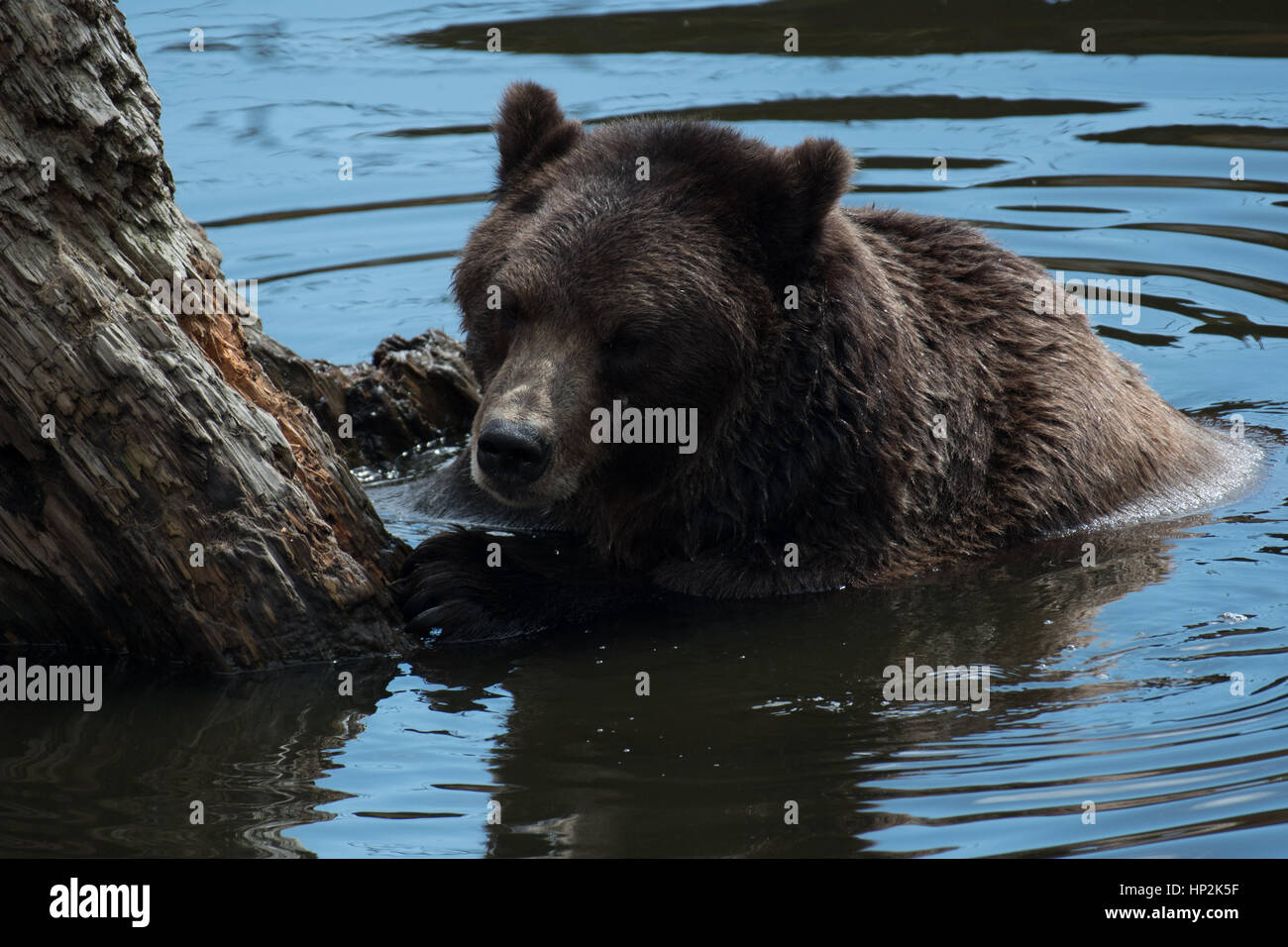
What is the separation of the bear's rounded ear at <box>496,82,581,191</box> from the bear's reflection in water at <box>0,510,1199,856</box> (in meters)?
2.29

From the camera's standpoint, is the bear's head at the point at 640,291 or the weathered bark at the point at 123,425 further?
the bear's head at the point at 640,291

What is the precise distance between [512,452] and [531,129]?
6.62ft

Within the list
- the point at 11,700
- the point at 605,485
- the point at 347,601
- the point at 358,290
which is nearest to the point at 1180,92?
the point at 358,290

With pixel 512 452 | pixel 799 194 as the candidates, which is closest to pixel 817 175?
pixel 799 194

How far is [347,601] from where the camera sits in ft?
23.0

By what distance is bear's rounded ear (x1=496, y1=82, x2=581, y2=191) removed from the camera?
26.2 feet

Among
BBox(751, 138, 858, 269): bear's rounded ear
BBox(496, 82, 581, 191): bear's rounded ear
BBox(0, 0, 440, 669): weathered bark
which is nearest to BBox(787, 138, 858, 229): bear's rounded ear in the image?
BBox(751, 138, 858, 269): bear's rounded ear

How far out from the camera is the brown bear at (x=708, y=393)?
7285 mm

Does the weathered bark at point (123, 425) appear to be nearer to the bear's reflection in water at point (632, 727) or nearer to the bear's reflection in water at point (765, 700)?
the bear's reflection in water at point (632, 727)

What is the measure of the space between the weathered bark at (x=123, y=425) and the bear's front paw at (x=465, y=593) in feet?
1.01

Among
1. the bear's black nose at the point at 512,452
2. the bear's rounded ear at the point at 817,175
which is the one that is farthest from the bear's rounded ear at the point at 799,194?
the bear's black nose at the point at 512,452

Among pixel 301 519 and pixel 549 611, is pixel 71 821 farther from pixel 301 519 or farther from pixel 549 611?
pixel 549 611

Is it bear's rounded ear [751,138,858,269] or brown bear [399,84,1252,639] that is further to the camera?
bear's rounded ear [751,138,858,269]

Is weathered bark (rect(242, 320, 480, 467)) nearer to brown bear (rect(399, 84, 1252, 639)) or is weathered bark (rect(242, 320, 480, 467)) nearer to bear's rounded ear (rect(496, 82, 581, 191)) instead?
brown bear (rect(399, 84, 1252, 639))
